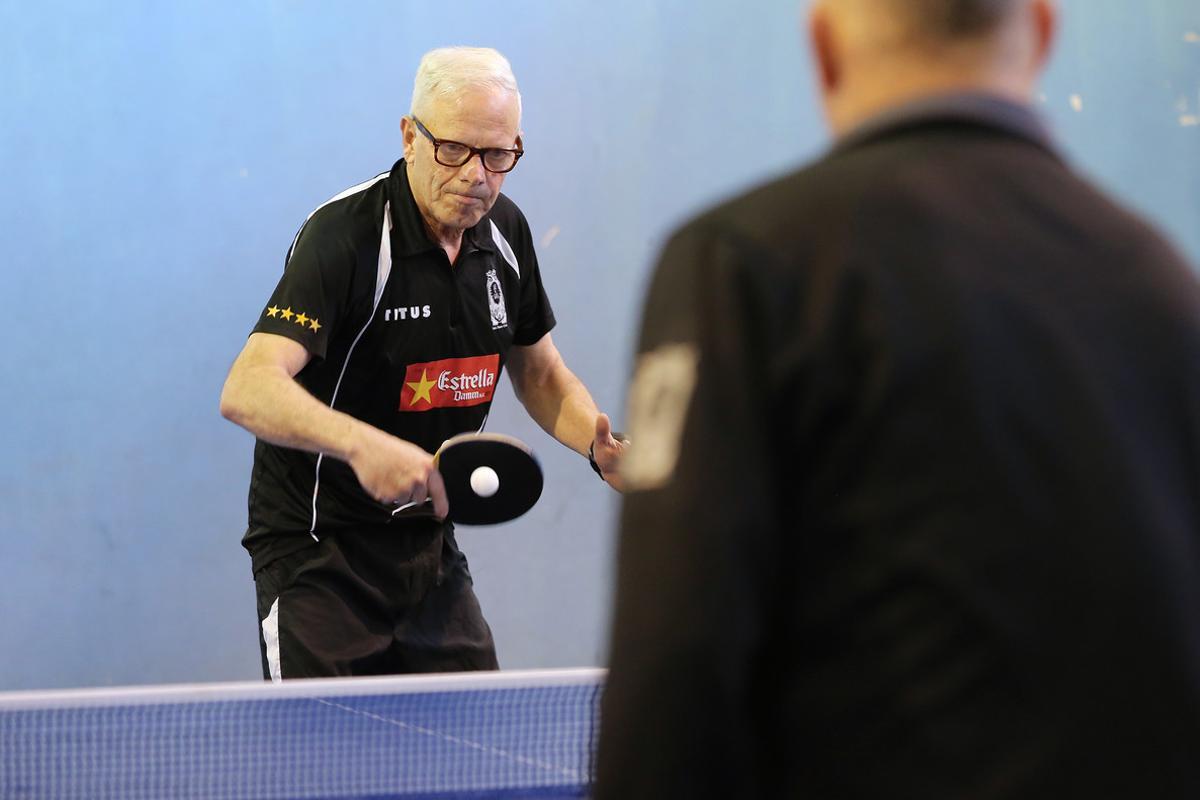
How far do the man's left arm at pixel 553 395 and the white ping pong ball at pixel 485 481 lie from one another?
1.82ft

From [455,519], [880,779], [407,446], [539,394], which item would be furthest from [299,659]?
[880,779]

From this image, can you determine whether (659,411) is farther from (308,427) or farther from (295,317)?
(295,317)

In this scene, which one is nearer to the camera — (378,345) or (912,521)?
(912,521)

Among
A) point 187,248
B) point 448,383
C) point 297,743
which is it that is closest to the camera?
point 297,743

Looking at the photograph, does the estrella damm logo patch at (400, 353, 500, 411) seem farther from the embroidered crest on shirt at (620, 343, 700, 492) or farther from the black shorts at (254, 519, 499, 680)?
the embroidered crest on shirt at (620, 343, 700, 492)

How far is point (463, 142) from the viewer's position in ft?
9.27

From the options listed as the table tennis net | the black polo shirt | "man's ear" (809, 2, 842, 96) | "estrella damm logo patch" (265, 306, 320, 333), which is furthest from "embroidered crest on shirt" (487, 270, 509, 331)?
"man's ear" (809, 2, 842, 96)

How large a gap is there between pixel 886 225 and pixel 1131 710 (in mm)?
331

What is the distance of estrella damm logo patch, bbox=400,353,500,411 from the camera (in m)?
2.88

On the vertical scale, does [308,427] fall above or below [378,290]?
below

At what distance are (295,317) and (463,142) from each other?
0.53m

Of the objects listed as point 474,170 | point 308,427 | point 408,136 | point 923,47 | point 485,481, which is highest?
point 408,136

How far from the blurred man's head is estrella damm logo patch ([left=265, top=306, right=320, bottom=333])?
1.88m

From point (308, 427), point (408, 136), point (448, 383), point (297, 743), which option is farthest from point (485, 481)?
point (408, 136)
